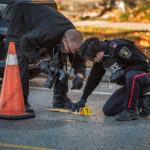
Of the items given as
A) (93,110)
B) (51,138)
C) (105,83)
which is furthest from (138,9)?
(51,138)

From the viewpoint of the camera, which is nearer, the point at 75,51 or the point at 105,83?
the point at 75,51

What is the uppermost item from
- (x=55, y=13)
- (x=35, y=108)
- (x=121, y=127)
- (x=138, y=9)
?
(x=55, y=13)

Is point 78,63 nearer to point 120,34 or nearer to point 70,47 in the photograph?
point 70,47

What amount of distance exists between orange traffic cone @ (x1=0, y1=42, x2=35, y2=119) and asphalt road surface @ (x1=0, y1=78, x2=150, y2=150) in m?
0.14

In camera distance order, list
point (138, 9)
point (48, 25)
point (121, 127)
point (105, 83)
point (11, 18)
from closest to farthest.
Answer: point (121, 127) → point (48, 25) → point (11, 18) → point (105, 83) → point (138, 9)

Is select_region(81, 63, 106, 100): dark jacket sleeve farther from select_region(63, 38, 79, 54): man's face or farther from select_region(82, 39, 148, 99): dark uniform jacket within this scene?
select_region(63, 38, 79, 54): man's face

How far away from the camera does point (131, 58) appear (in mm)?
5469

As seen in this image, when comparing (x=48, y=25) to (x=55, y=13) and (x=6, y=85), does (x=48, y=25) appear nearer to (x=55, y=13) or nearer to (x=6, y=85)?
(x=55, y=13)

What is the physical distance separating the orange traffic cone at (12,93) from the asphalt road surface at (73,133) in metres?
0.14

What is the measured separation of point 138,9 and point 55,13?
34.7ft

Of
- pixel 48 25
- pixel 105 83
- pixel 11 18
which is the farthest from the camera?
pixel 105 83

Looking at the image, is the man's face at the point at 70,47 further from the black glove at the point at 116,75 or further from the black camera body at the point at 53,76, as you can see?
the black glove at the point at 116,75

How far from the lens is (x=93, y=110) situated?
20.6 feet

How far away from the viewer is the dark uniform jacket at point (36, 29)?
5.66m
